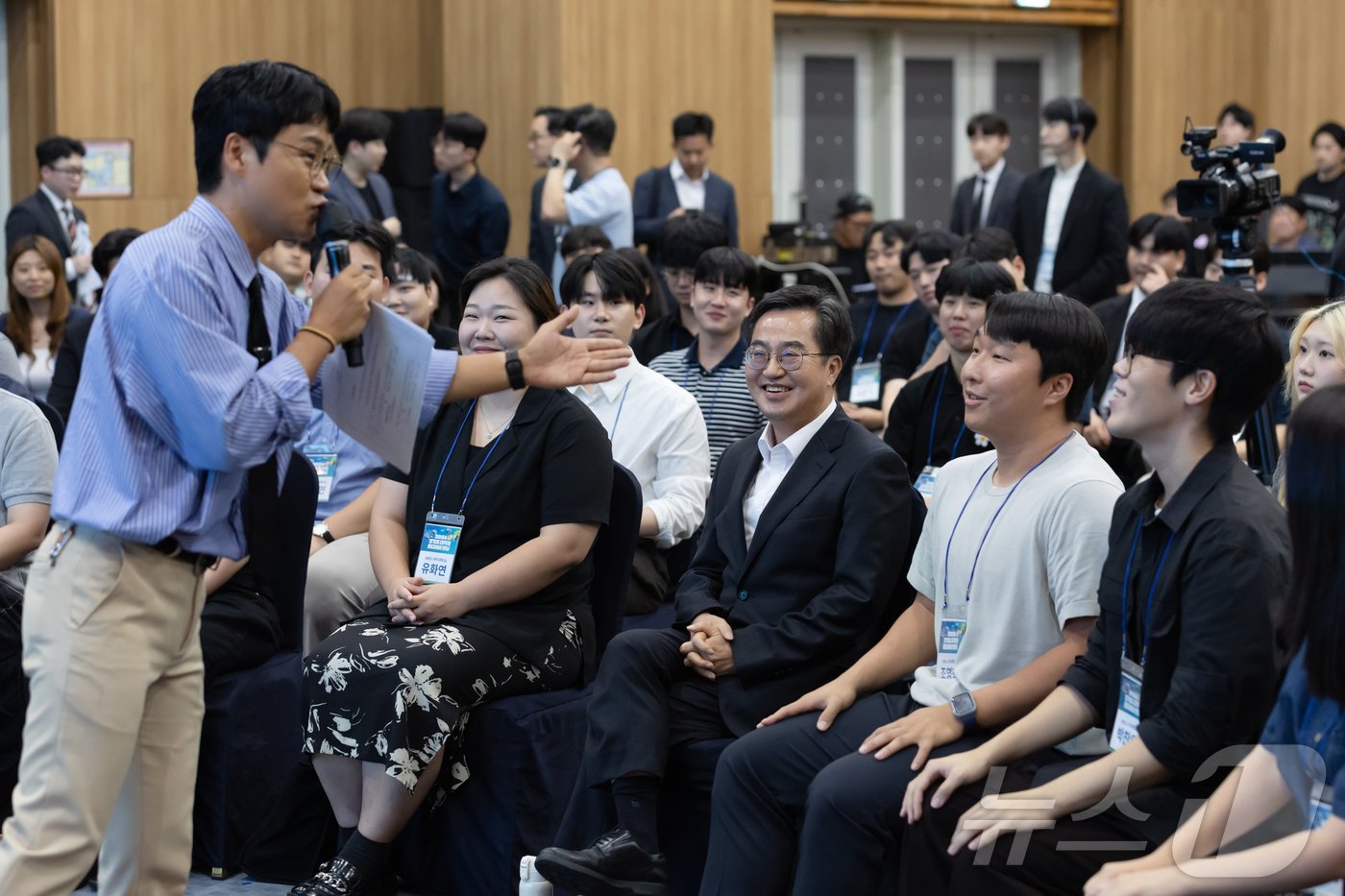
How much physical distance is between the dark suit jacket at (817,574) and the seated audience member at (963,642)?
97mm

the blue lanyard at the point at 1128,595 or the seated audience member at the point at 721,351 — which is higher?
the seated audience member at the point at 721,351

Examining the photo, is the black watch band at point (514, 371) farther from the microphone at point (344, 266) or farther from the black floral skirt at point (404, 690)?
the black floral skirt at point (404, 690)

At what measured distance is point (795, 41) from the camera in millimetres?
9523

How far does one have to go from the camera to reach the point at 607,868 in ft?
8.85

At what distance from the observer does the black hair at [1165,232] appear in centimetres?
547

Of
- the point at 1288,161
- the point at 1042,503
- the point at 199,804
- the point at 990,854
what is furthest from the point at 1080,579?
the point at 1288,161

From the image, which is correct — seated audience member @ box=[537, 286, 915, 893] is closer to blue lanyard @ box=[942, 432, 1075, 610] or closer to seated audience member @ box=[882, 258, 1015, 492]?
blue lanyard @ box=[942, 432, 1075, 610]

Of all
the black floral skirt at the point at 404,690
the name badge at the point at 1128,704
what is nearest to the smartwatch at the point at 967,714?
the name badge at the point at 1128,704

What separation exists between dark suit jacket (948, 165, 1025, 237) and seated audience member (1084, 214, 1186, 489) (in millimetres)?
1613

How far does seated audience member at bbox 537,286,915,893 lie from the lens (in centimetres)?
280

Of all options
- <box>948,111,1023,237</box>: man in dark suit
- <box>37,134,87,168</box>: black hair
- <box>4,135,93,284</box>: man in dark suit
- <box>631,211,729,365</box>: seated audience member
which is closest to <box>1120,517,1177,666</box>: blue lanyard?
<box>631,211,729,365</box>: seated audience member

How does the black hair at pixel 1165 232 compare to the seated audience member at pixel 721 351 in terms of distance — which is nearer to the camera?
the seated audience member at pixel 721 351

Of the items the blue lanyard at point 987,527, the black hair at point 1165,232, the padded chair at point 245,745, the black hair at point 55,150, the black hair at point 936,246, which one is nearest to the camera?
the blue lanyard at point 987,527

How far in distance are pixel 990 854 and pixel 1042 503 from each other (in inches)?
23.4
